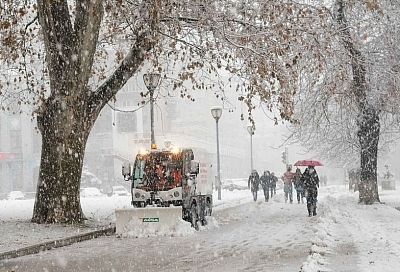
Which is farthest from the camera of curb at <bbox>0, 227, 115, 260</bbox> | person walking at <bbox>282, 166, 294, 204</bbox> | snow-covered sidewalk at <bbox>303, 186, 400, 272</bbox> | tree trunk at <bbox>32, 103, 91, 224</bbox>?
person walking at <bbox>282, 166, 294, 204</bbox>

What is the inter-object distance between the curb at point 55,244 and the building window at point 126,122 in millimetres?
55681

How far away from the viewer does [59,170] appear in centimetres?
1955

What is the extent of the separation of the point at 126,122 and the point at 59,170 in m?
55.6

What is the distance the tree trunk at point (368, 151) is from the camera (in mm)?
30289

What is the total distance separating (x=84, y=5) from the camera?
65.5 feet

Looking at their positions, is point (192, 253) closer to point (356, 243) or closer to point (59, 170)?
point (356, 243)

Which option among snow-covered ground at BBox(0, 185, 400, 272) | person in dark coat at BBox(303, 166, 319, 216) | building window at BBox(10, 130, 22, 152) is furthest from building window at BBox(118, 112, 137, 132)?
snow-covered ground at BBox(0, 185, 400, 272)

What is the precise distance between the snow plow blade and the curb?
2.32 ft

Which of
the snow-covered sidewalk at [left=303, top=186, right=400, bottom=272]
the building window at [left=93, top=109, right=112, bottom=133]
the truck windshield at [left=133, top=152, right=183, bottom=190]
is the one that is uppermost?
the building window at [left=93, top=109, right=112, bottom=133]

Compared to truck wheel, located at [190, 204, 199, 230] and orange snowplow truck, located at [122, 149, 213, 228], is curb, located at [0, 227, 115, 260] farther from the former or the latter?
truck wheel, located at [190, 204, 199, 230]

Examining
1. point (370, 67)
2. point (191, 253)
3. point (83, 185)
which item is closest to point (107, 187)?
point (83, 185)

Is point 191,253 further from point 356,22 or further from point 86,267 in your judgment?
point 356,22

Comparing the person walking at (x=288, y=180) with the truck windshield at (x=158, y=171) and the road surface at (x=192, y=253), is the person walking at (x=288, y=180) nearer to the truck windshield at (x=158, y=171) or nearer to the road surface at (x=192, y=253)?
the truck windshield at (x=158, y=171)

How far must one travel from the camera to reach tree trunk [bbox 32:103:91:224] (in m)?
19.5
